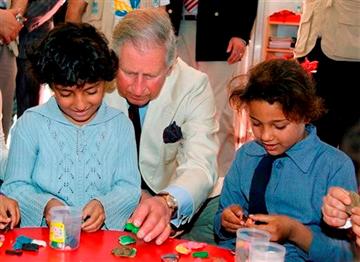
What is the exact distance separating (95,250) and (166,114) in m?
0.79

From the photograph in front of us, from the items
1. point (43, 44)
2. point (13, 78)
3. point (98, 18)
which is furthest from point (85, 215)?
point (98, 18)

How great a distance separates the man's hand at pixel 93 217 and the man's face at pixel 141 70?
46 centimetres

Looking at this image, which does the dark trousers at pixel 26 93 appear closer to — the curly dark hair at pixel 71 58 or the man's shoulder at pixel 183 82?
the man's shoulder at pixel 183 82

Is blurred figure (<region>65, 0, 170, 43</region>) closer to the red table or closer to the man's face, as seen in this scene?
the man's face

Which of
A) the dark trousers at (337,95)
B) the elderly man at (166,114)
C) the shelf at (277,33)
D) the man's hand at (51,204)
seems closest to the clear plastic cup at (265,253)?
the elderly man at (166,114)

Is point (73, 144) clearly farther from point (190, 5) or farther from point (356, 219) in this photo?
point (190, 5)

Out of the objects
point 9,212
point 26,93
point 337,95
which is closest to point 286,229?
point 9,212

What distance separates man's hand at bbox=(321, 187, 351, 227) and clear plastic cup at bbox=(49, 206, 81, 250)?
0.63 m

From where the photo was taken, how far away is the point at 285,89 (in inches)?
74.5

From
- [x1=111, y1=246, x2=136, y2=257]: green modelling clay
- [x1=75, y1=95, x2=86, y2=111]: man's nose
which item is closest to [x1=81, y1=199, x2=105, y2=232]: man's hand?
[x1=111, y1=246, x2=136, y2=257]: green modelling clay

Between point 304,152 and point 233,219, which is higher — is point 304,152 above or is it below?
above

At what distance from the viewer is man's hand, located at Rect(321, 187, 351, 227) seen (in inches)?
60.7

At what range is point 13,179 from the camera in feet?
6.02

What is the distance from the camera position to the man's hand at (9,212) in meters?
1.63
